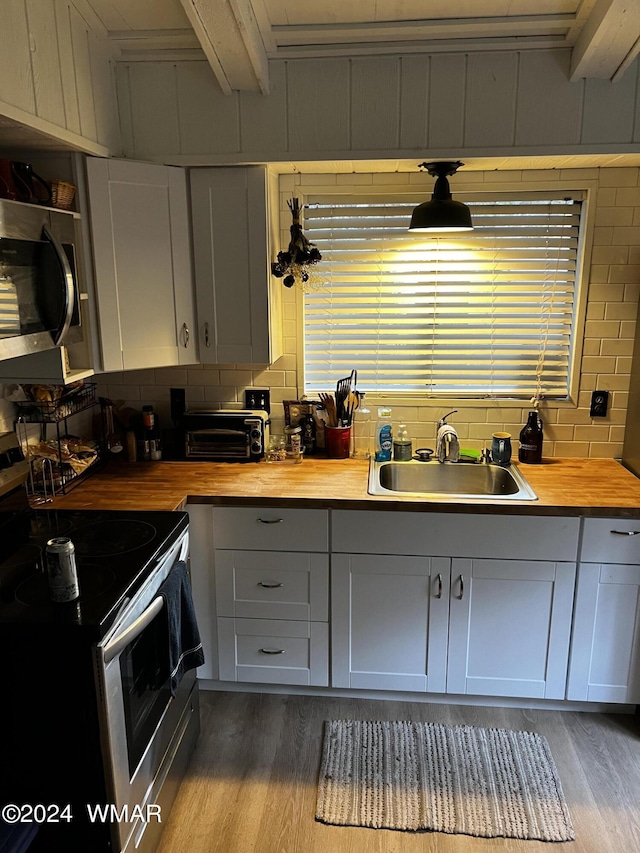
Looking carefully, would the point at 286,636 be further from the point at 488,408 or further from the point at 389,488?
the point at 488,408

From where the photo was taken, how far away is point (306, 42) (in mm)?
2240

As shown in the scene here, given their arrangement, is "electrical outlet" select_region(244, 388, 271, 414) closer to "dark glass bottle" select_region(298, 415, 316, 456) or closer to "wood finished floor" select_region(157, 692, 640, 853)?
"dark glass bottle" select_region(298, 415, 316, 456)

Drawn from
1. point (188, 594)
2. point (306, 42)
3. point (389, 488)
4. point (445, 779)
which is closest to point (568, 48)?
point (306, 42)

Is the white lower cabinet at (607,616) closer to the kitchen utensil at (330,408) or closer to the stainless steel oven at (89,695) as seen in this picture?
the kitchen utensil at (330,408)

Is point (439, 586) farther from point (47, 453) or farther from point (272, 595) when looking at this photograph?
point (47, 453)

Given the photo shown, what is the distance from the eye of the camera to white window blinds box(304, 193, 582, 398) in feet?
8.96

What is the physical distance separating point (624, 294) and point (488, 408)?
75 cm

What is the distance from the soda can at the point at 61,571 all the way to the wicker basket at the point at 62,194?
1229 mm

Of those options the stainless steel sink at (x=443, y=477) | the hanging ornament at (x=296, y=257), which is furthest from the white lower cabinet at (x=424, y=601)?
the hanging ornament at (x=296, y=257)

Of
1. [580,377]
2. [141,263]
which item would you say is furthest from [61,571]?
[580,377]

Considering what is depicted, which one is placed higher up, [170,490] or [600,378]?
[600,378]

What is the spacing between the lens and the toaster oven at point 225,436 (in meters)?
2.78

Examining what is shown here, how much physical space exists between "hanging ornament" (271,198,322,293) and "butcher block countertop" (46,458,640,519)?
2.64 feet

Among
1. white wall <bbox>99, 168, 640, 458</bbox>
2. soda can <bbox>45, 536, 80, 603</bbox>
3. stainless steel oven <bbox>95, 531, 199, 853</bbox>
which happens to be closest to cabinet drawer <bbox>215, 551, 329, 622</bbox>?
stainless steel oven <bbox>95, 531, 199, 853</bbox>
